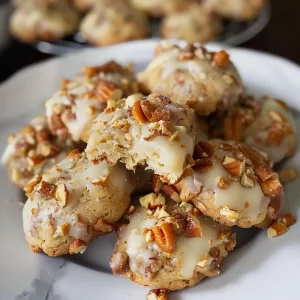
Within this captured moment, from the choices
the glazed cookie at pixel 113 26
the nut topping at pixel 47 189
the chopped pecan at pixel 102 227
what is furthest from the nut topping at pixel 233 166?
the glazed cookie at pixel 113 26

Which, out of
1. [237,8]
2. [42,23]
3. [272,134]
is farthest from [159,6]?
[272,134]

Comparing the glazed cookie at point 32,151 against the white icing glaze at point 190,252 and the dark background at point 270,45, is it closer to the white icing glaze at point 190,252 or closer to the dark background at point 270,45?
the white icing glaze at point 190,252

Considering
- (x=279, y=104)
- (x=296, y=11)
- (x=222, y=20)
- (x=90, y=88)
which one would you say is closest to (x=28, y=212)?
(x=90, y=88)

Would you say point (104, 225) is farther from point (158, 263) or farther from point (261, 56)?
point (261, 56)

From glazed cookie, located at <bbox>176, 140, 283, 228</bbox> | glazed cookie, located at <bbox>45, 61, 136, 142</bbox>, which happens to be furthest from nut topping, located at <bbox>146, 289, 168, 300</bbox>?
glazed cookie, located at <bbox>45, 61, 136, 142</bbox>

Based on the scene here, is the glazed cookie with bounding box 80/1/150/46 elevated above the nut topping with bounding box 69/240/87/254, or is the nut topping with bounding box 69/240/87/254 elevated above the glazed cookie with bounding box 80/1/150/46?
the nut topping with bounding box 69/240/87/254

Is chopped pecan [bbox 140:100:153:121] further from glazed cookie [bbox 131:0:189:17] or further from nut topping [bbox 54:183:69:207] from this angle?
glazed cookie [bbox 131:0:189:17]

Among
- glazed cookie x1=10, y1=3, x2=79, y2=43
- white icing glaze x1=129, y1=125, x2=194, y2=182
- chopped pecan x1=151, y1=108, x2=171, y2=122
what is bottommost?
glazed cookie x1=10, y1=3, x2=79, y2=43
